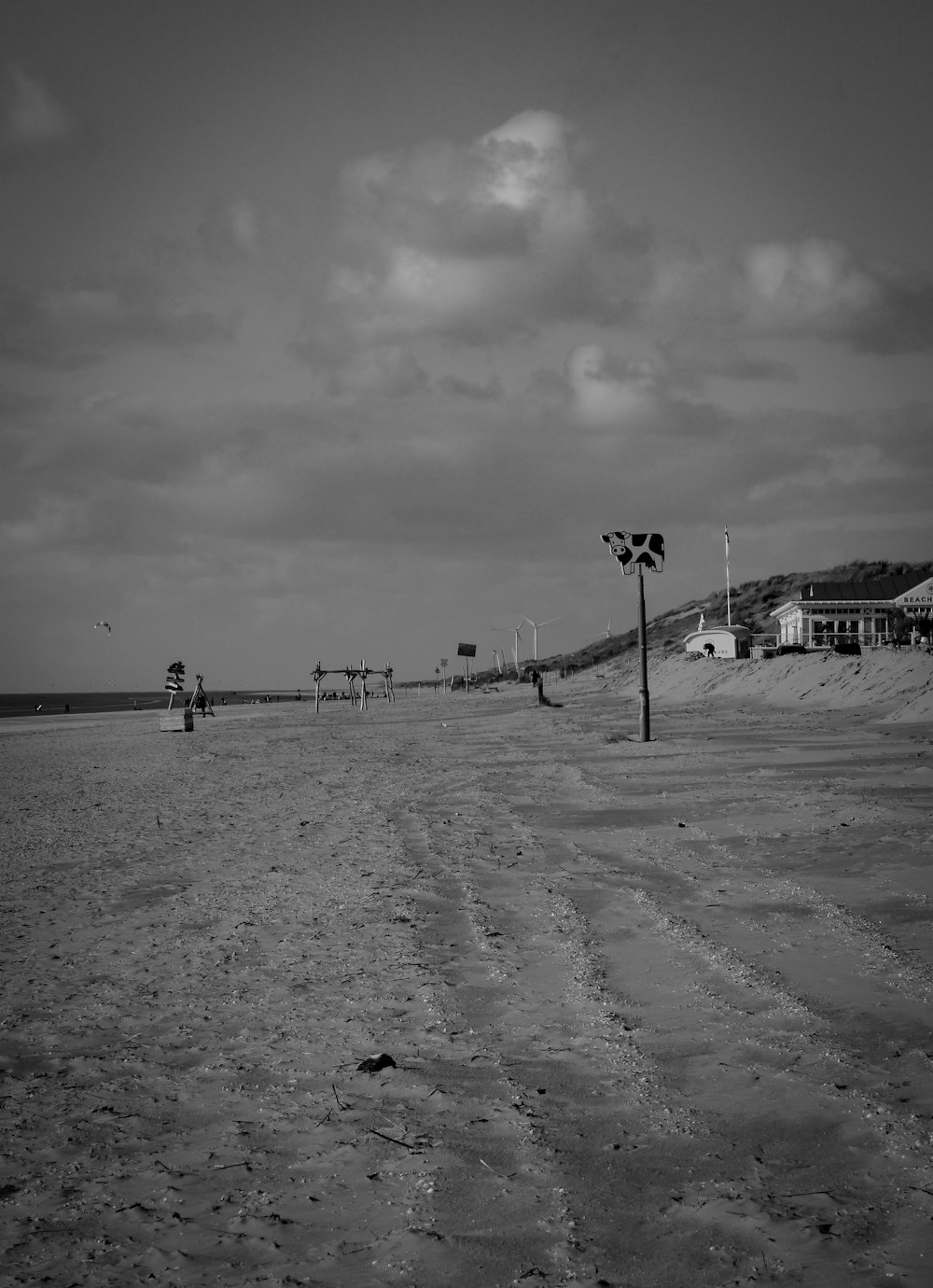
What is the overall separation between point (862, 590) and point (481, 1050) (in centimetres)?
5502

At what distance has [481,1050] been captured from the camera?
13.9ft

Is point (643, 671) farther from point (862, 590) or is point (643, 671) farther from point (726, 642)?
point (862, 590)

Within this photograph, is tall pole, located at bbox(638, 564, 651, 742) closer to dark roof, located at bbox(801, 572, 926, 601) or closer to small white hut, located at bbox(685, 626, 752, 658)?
small white hut, located at bbox(685, 626, 752, 658)

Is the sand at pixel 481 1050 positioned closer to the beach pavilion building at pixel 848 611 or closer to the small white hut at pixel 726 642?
the small white hut at pixel 726 642

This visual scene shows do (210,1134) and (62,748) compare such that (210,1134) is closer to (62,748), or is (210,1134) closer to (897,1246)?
(897,1246)

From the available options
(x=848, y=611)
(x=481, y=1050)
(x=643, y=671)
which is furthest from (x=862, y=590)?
(x=481, y=1050)

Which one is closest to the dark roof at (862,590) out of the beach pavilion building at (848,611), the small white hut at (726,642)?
the beach pavilion building at (848,611)

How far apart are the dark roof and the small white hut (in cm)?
592

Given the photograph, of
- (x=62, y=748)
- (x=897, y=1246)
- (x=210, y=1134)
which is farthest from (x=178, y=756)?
(x=897, y=1246)

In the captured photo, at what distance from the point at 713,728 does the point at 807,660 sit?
37.5 ft

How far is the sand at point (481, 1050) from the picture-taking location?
2854 mm

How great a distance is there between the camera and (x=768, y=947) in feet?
17.9

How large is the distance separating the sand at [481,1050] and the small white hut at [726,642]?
39703 millimetres

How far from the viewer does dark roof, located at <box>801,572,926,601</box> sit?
53.2 metres
